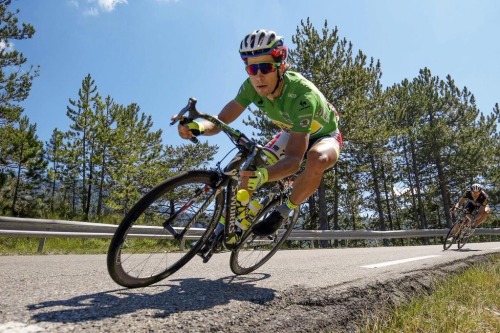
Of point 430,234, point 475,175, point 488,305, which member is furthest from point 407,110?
point 488,305

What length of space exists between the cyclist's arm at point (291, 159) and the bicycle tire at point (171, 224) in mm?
474

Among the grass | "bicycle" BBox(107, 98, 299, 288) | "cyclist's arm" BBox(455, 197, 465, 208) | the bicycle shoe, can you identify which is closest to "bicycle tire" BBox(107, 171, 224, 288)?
"bicycle" BBox(107, 98, 299, 288)

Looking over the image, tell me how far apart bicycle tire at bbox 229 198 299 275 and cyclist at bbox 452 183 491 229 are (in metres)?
8.68

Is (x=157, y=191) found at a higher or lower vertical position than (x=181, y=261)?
higher

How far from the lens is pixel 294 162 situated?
3.05m

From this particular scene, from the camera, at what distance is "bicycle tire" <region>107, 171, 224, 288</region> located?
2.41 m

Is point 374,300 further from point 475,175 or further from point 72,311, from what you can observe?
point 475,175

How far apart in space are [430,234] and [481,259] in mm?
13937

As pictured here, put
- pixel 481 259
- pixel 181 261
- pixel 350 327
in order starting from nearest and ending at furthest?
pixel 350 327, pixel 181 261, pixel 481 259

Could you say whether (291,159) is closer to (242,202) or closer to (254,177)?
(254,177)

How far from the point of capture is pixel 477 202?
11.0 m

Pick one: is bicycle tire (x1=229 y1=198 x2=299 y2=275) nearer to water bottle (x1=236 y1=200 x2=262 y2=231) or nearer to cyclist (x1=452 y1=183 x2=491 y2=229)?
water bottle (x1=236 y1=200 x2=262 y2=231)

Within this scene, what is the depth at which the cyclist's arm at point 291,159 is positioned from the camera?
9.89ft

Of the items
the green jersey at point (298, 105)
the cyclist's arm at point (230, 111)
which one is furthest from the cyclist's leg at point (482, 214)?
the cyclist's arm at point (230, 111)
